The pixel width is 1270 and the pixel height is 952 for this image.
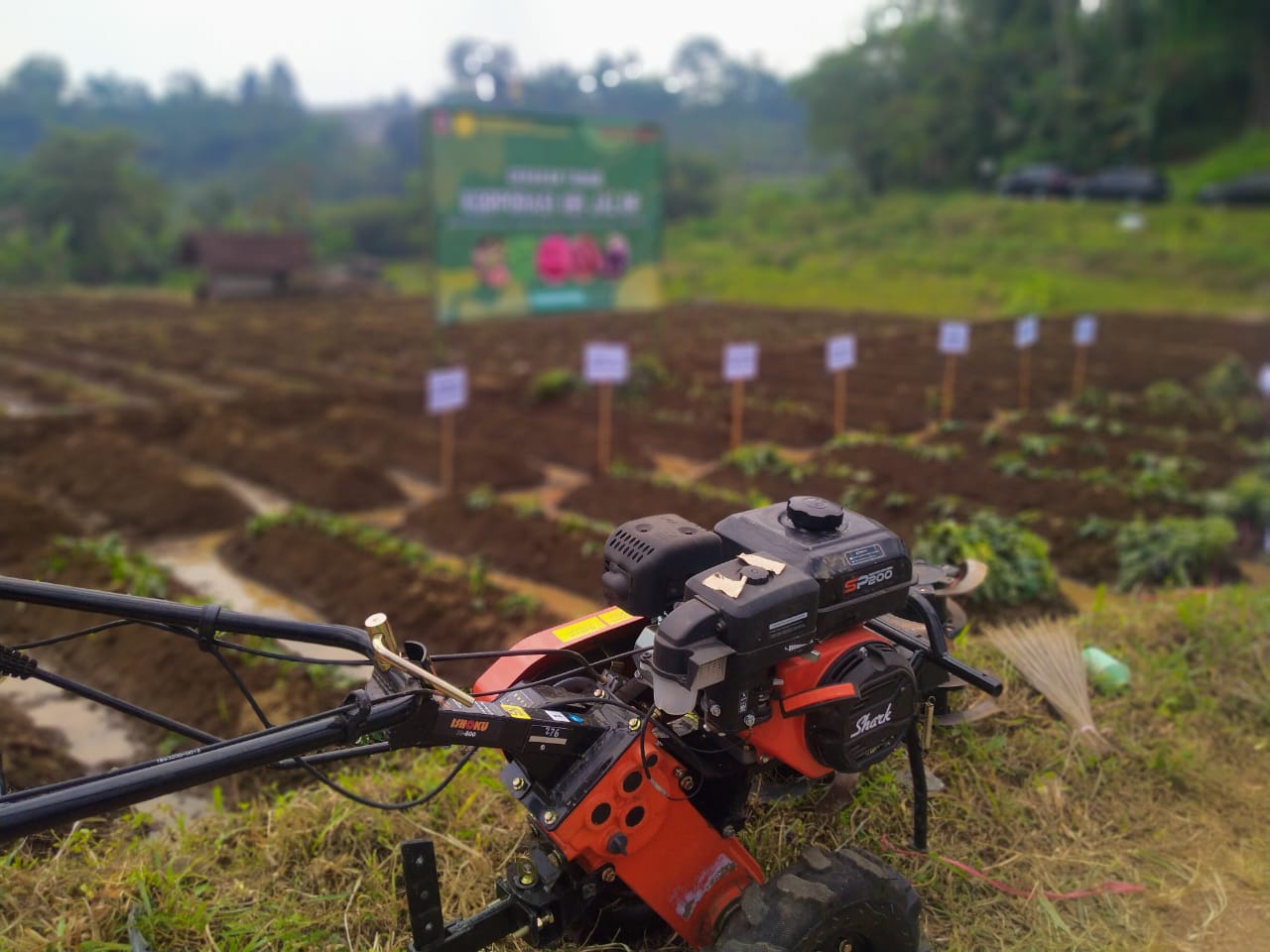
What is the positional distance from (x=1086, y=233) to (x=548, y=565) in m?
26.9

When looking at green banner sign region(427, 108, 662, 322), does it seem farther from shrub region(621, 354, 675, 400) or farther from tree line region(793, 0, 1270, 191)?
tree line region(793, 0, 1270, 191)

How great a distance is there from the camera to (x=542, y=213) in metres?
12.2

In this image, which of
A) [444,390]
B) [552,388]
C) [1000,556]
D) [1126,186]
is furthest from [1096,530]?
[1126,186]

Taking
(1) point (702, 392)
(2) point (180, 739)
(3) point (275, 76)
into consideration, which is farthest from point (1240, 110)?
(3) point (275, 76)

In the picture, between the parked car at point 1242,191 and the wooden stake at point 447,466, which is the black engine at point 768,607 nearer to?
the wooden stake at point 447,466

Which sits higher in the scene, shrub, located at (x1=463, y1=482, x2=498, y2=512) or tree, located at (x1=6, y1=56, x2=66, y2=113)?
tree, located at (x1=6, y1=56, x2=66, y2=113)

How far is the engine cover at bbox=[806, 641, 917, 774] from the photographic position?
2.48m

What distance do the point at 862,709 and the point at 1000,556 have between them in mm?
3171

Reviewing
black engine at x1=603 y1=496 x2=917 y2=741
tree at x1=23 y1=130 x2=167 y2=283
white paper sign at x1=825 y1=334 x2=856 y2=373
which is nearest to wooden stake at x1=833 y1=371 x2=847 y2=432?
white paper sign at x1=825 y1=334 x2=856 y2=373

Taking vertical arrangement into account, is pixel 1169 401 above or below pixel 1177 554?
below

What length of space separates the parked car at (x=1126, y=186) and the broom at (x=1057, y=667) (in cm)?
3410

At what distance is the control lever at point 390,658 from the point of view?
2.16 metres

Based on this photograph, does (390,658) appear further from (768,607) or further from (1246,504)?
(1246,504)

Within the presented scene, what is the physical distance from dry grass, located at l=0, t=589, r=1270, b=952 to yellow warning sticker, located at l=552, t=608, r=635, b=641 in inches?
34.3
